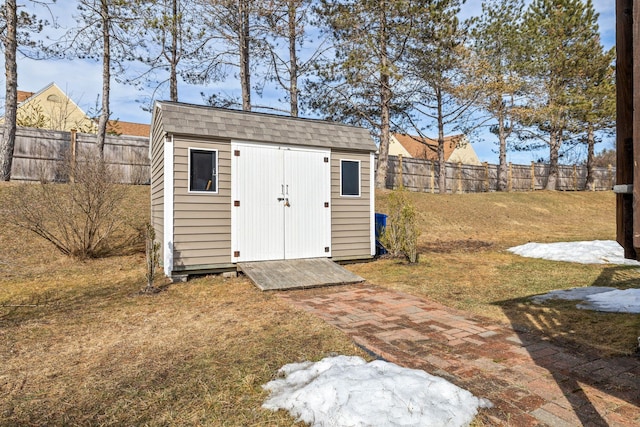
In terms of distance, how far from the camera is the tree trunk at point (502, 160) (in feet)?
65.8

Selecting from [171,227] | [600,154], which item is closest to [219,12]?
[171,227]

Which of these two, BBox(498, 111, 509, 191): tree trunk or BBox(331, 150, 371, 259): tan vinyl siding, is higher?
BBox(498, 111, 509, 191): tree trunk

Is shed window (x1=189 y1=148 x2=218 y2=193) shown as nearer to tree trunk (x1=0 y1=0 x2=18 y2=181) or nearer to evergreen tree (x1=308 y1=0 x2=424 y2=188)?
tree trunk (x1=0 y1=0 x2=18 y2=181)

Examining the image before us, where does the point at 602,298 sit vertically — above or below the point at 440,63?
below

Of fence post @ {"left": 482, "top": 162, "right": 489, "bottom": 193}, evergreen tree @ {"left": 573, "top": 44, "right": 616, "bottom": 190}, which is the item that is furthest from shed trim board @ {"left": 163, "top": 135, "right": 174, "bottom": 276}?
fence post @ {"left": 482, "top": 162, "right": 489, "bottom": 193}

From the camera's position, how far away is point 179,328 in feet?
12.6

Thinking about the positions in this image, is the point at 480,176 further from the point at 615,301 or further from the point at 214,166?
the point at 214,166

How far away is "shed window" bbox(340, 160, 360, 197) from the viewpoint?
771cm

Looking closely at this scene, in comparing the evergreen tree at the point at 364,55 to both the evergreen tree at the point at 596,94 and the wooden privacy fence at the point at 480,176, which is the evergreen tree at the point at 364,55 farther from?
the evergreen tree at the point at 596,94

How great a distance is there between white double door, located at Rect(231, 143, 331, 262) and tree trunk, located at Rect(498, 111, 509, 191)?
15.9 m

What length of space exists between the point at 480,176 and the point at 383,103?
9687 millimetres

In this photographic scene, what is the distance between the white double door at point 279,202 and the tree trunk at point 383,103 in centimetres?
822

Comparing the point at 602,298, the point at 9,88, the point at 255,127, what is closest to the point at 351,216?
the point at 255,127

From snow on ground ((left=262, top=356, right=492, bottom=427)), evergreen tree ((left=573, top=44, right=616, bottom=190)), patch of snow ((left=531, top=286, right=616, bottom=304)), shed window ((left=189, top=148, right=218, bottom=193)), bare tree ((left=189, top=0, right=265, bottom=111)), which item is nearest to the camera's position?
snow on ground ((left=262, top=356, right=492, bottom=427))
